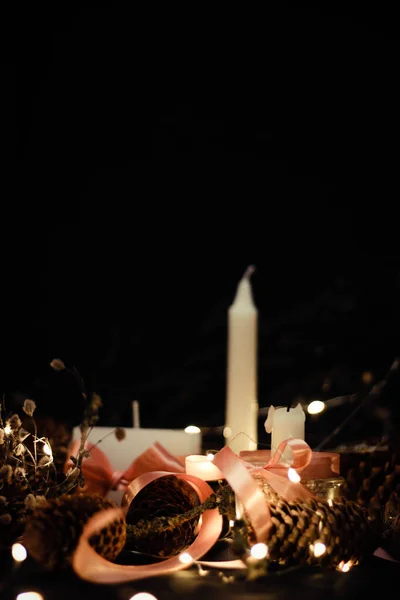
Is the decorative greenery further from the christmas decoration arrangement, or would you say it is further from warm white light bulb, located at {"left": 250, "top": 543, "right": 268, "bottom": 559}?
warm white light bulb, located at {"left": 250, "top": 543, "right": 268, "bottom": 559}

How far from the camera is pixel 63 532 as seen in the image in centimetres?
53

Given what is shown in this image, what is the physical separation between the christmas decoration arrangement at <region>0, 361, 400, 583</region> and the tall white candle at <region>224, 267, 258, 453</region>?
76 millimetres

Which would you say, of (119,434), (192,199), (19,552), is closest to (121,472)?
(119,434)

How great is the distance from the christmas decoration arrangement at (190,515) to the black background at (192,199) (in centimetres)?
37

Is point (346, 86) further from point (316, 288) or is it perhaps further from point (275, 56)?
point (316, 288)

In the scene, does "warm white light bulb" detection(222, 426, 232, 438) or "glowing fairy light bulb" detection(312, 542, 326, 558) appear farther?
"warm white light bulb" detection(222, 426, 232, 438)

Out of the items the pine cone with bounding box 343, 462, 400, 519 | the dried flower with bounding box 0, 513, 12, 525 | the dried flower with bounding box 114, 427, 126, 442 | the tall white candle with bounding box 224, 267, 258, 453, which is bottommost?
the dried flower with bounding box 0, 513, 12, 525

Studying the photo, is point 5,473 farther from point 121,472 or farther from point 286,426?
point 286,426

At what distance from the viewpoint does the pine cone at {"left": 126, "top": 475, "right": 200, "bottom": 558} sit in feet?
1.98

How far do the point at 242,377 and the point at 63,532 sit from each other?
0.27 metres

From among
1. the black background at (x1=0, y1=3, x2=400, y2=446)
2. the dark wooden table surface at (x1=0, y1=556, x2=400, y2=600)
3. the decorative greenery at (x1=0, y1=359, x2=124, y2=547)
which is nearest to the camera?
the dark wooden table surface at (x1=0, y1=556, x2=400, y2=600)

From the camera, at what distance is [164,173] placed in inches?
43.2

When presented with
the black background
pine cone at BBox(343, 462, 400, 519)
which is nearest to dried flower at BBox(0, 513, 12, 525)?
pine cone at BBox(343, 462, 400, 519)

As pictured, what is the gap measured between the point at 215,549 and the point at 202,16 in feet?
2.63
